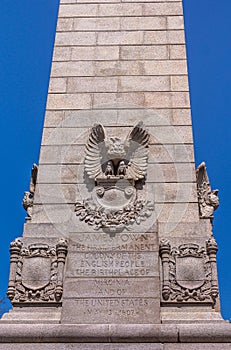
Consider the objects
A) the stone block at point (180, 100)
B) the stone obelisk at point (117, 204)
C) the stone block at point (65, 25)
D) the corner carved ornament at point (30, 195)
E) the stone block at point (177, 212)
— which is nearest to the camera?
the stone obelisk at point (117, 204)

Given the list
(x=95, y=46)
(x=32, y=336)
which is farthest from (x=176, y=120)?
(x=32, y=336)

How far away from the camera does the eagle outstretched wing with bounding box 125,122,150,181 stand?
10.5m

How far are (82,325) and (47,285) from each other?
1.16m

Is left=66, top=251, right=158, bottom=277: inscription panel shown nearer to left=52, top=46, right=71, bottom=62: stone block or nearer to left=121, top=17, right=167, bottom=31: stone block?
left=52, top=46, right=71, bottom=62: stone block

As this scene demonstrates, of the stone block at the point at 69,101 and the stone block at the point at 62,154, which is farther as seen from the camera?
the stone block at the point at 69,101

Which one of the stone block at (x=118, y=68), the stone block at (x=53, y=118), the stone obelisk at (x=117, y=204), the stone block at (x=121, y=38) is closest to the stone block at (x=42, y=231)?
the stone obelisk at (x=117, y=204)

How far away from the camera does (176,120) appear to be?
11.2 m

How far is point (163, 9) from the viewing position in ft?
42.4

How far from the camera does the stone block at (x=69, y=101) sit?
11.5 m

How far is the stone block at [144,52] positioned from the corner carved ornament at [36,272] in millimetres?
5131

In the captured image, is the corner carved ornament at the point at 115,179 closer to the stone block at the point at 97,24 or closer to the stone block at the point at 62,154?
the stone block at the point at 62,154

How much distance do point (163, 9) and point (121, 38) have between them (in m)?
1.49

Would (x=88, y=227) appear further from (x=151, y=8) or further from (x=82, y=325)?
(x=151, y=8)

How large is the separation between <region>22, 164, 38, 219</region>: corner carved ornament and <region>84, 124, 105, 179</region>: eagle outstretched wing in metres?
1.24
